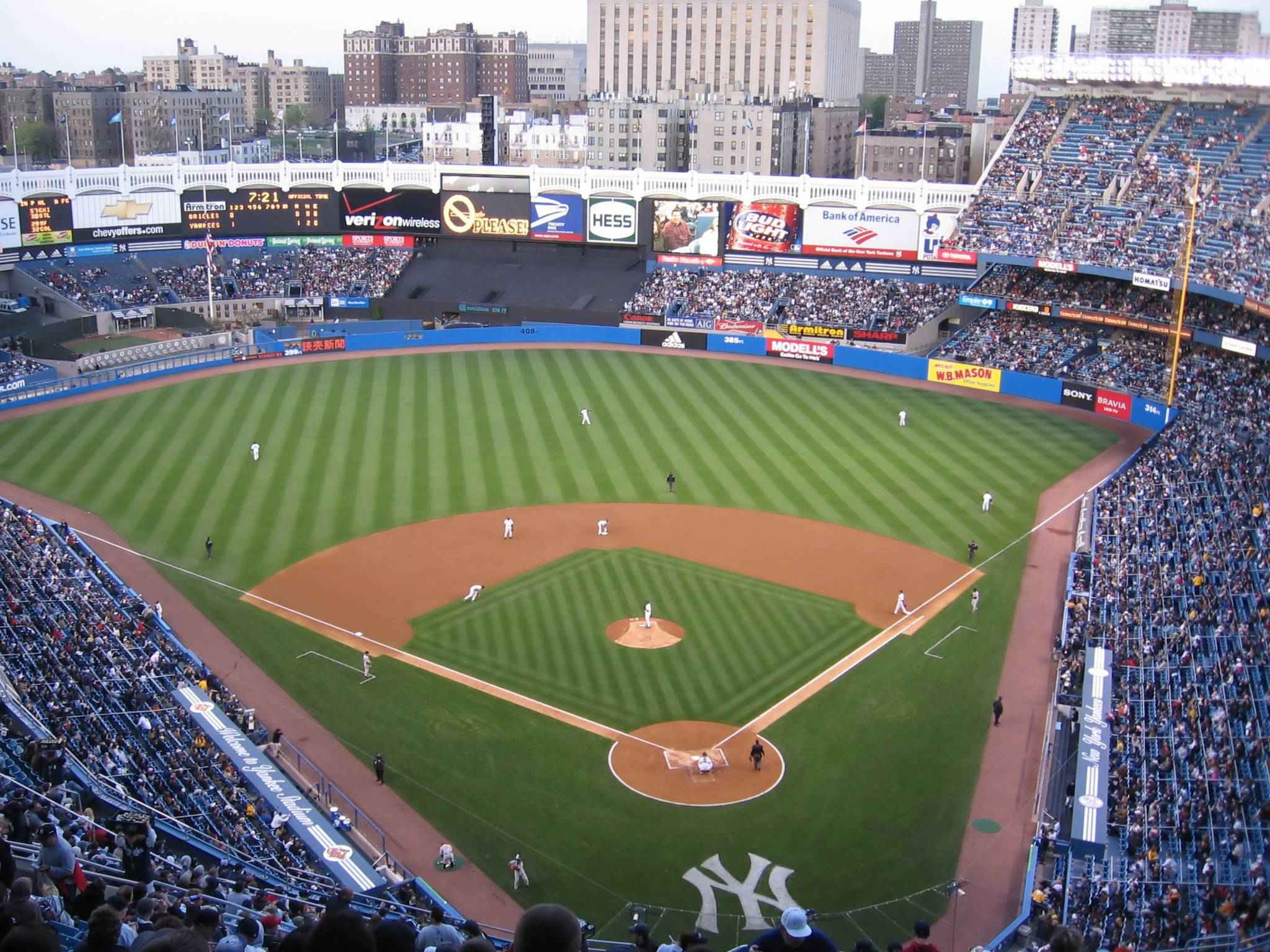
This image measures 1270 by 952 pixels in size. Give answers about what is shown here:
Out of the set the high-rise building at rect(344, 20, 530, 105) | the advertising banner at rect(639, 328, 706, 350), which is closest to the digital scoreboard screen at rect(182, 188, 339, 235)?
the advertising banner at rect(639, 328, 706, 350)

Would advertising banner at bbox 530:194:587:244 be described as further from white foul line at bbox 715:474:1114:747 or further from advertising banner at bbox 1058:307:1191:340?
white foul line at bbox 715:474:1114:747

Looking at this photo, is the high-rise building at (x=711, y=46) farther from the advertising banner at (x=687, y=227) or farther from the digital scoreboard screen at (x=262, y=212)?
the digital scoreboard screen at (x=262, y=212)

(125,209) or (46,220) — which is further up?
(125,209)

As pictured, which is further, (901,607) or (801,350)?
(801,350)

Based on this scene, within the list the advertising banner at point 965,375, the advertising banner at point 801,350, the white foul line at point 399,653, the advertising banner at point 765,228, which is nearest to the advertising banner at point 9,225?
the white foul line at point 399,653

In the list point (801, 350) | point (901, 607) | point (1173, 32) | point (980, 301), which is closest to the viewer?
point (901, 607)

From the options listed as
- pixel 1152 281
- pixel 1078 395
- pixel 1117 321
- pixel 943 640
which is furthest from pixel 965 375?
pixel 943 640

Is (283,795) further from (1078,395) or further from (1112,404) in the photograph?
(1078,395)
